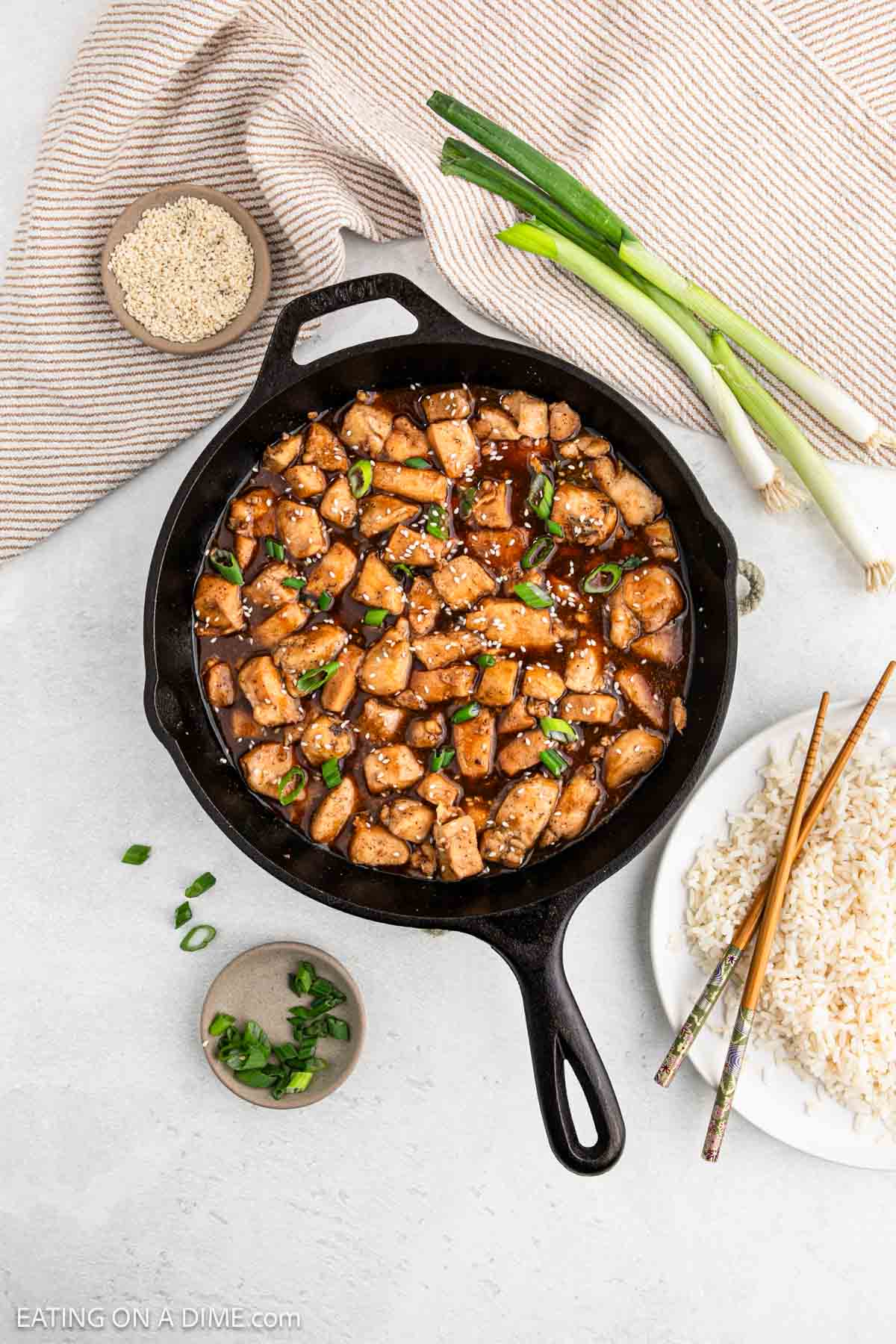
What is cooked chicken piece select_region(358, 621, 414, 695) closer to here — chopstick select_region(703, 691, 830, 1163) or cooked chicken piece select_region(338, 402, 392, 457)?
cooked chicken piece select_region(338, 402, 392, 457)

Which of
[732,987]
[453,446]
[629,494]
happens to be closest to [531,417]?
[453,446]

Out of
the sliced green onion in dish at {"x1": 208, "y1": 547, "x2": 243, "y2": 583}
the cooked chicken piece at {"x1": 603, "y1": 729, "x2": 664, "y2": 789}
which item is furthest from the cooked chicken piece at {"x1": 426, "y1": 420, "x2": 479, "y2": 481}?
the cooked chicken piece at {"x1": 603, "y1": 729, "x2": 664, "y2": 789}

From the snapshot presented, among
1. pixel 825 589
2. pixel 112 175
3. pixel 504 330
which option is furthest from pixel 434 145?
pixel 825 589

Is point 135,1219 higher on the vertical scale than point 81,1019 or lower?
lower

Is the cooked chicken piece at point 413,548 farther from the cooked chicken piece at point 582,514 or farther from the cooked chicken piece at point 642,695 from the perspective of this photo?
the cooked chicken piece at point 642,695

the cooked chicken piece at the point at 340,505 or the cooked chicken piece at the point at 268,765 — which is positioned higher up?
the cooked chicken piece at the point at 340,505

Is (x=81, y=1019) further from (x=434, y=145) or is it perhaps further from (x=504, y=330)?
(x=434, y=145)

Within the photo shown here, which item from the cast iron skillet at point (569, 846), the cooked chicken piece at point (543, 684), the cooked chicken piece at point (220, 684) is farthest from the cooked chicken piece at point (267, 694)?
the cooked chicken piece at point (543, 684)
